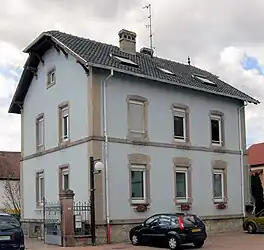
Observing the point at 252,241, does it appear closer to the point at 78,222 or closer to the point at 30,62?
the point at 78,222

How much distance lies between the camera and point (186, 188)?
29.5m

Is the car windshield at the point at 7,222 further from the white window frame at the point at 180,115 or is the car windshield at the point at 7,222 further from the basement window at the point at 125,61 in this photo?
the white window frame at the point at 180,115

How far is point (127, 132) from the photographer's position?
88.5 feet

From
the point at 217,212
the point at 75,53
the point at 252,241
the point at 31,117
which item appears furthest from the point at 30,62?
the point at 252,241

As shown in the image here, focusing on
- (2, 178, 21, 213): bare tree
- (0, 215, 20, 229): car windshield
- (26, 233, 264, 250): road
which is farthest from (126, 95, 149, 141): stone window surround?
(2, 178, 21, 213): bare tree

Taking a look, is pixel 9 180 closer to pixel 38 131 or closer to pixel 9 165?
pixel 9 165

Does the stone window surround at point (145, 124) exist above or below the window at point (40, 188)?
above

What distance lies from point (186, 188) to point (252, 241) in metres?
5.48

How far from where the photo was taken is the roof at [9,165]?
5984 centimetres


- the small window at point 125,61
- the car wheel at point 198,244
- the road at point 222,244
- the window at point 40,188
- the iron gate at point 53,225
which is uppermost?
the small window at point 125,61

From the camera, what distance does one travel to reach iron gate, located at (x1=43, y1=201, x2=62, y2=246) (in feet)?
80.7

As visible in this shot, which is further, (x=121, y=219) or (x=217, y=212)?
(x=217, y=212)

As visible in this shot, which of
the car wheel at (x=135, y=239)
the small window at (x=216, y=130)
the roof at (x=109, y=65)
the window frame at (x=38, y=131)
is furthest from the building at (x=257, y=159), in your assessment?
the car wheel at (x=135, y=239)

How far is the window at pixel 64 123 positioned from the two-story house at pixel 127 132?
51 mm
